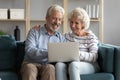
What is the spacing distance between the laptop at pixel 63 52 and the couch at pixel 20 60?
0.81 feet

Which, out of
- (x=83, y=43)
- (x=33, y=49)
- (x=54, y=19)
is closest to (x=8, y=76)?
(x=33, y=49)

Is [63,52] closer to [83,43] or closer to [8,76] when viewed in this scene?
[83,43]

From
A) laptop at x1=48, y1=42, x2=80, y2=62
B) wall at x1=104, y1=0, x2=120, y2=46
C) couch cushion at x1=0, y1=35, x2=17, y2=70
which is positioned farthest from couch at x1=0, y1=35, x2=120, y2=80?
wall at x1=104, y1=0, x2=120, y2=46

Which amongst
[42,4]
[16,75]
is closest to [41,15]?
[42,4]

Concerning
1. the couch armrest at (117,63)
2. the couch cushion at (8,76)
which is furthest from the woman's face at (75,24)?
the couch cushion at (8,76)

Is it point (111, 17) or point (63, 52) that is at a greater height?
point (111, 17)

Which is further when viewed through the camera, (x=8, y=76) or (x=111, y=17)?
(x=111, y=17)

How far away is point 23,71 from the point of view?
2725 mm

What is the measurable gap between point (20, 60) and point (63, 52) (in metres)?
0.70

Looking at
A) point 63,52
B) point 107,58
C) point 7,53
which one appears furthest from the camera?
point 7,53

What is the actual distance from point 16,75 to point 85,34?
0.91m

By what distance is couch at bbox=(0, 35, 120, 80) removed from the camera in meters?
2.82

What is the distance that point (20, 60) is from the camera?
3209mm

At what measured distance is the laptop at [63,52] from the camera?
8.85ft
